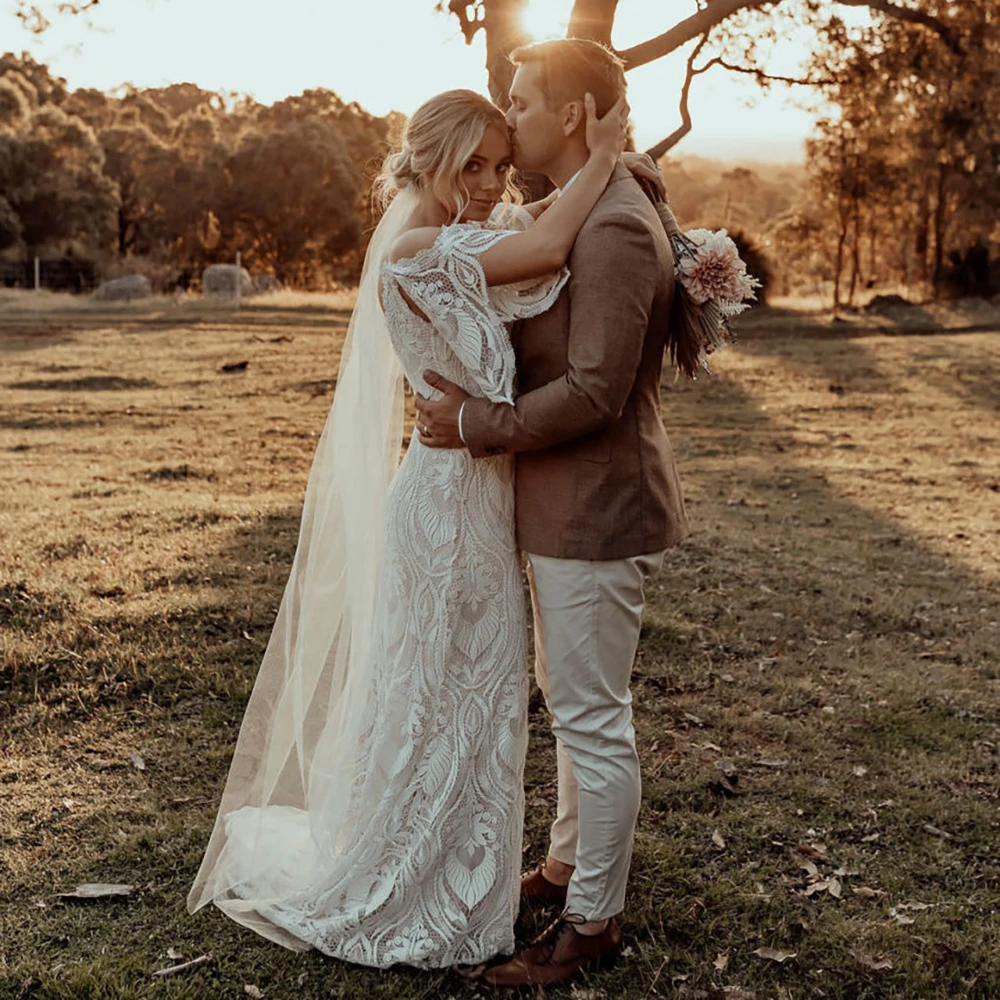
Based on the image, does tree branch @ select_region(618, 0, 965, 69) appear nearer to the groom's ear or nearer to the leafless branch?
the leafless branch

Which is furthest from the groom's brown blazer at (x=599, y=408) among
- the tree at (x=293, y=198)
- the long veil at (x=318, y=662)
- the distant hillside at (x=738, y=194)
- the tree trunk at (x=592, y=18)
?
the distant hillside at (x=738, y=194)

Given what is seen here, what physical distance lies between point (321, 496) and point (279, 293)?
29.8 meters

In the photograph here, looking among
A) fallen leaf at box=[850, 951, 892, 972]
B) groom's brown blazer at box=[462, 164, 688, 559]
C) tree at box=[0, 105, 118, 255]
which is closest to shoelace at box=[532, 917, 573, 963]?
fallen leaf at box=[850, 951, 892, 972]

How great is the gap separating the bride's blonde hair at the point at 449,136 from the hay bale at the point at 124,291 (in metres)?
29.9

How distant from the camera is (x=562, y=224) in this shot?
9.37 feet

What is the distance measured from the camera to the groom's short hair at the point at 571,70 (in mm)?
2857

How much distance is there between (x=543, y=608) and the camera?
10.4ft

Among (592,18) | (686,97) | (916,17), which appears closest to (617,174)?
(592,18)

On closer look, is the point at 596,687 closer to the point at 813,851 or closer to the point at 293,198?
the point at 813,851

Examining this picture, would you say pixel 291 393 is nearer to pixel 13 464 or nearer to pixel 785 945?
pixel 13 464

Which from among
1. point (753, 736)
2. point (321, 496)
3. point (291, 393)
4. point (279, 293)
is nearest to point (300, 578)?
point (321, 496)

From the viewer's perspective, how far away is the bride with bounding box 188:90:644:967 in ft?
9.70

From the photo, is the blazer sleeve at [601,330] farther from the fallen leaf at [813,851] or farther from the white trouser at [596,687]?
the fallen leaf at [813,851]

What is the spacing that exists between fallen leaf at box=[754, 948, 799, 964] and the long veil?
1.36m
